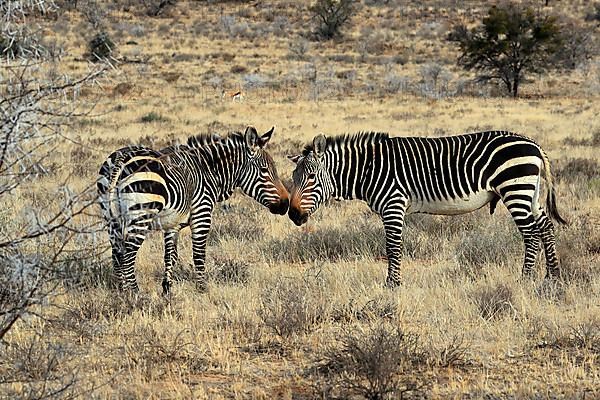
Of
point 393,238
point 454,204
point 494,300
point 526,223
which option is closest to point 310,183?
point 393,238

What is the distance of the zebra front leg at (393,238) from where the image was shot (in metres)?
8.02

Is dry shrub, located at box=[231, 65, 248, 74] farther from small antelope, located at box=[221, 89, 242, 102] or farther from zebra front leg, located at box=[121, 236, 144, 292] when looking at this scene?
zebra front leg, located at box=[121, 236, 144, 292]

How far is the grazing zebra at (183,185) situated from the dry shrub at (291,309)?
1065mm

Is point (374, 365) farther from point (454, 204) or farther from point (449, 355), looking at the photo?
point (454, 204)

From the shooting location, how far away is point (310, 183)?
8.28 m

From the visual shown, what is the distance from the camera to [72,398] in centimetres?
450

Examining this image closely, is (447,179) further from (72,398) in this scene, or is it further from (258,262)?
(72,398)

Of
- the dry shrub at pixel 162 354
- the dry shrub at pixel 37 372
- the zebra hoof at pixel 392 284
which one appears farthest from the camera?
the zebra hoof at pixel 392 284

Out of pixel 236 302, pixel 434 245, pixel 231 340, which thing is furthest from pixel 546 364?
pixel 434 245

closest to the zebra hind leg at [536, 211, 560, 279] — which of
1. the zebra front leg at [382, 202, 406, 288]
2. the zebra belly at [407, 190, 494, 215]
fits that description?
the zebra belly at [407, 190, 494, 215]

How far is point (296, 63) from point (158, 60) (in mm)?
6552

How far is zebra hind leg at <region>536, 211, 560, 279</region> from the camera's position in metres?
8.12

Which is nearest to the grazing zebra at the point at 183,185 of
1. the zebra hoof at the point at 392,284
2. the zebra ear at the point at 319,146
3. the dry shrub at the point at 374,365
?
the zebra ear at the point at 319,146

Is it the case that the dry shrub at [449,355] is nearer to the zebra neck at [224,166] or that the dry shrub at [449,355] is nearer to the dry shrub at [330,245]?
the zebra neck at [224,166]
